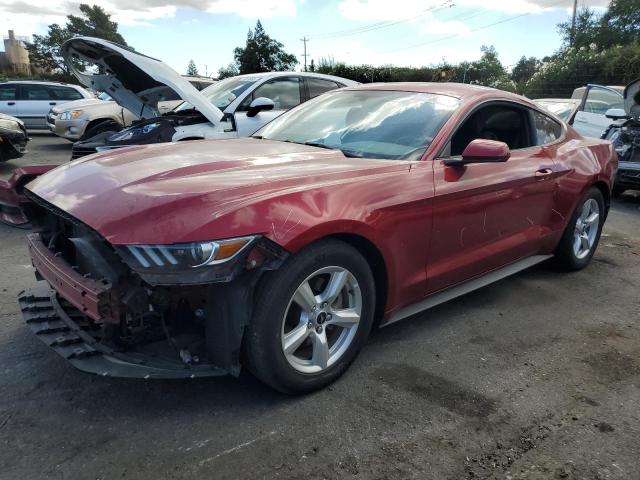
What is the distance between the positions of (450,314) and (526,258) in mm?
865

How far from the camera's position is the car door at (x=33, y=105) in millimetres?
14227

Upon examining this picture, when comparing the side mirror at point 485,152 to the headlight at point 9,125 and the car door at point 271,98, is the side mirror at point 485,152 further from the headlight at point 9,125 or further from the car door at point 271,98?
the headlight at point 9,125

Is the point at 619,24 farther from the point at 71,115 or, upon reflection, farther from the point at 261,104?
the point at 261,104

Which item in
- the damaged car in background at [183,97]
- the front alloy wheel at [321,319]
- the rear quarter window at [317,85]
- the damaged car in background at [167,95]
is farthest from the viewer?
the rear quarter window at [317,85]

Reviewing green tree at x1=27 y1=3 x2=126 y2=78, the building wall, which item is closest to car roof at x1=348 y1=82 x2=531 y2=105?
green tree at x1=27 y1=3 x2=126 y2=78

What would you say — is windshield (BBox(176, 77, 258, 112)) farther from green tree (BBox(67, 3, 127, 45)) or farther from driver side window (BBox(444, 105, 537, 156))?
green tree (BBox(67, 3, 127, 45))

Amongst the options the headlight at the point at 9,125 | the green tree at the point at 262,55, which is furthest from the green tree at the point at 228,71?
the headlight at the point at 9,125

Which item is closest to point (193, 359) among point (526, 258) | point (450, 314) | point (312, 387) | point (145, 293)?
point (145, 293)

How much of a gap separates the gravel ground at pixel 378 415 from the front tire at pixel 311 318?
0.54 ft

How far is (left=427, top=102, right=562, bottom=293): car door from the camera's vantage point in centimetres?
317

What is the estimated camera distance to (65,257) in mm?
2834

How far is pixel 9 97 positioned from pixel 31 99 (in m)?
0.53

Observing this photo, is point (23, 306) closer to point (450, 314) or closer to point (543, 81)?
point (450, 314)

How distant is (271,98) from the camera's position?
7.66m
